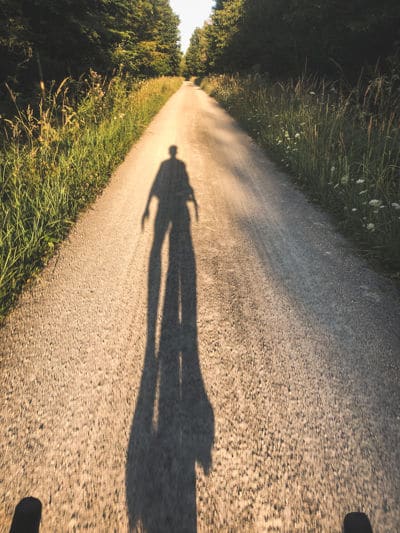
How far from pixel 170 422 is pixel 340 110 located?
6701 mm

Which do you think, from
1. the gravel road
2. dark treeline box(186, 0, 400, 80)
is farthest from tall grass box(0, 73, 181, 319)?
dark treeline box(186, 0, 400, 80)

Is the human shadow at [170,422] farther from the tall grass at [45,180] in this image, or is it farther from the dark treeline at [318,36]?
the dark treeline at [318,36]

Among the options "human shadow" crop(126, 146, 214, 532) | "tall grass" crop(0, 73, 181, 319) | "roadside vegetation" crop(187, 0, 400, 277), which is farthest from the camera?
"roadside vegetation" crop(187, 0, 400, 277)

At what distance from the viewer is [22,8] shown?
5.52 metres

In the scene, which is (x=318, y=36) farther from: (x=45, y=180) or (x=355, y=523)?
(x=355, y=523)

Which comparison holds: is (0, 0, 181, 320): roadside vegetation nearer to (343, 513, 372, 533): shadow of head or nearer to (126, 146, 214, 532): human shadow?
(126, 146, 214, 532): human shadow

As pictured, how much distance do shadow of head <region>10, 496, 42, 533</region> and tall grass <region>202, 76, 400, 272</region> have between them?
347cm

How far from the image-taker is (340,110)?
567 centimetres

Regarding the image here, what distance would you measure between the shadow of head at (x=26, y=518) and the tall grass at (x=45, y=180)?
186 cm

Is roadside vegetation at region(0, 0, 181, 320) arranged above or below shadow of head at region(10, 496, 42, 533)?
above

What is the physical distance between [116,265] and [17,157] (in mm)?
2445

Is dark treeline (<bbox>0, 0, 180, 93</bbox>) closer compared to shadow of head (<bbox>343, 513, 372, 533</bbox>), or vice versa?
shadow of head (<bbox>343, 513, 372, 533</bbox>)

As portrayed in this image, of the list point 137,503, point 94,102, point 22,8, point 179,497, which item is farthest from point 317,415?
point 22,8

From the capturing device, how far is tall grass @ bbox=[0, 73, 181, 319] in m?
2.69
